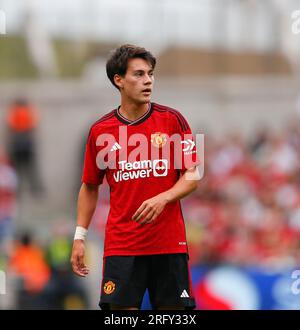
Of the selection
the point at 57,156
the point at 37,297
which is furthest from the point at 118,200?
the point at 57,156

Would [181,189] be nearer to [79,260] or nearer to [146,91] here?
[146,91]

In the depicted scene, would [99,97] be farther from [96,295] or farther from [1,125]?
[96,295]

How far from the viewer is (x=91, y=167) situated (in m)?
7.76

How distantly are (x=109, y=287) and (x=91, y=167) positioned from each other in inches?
33.1

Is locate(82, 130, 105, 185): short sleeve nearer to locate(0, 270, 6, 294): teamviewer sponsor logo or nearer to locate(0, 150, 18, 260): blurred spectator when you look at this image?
locate(0, 270, 6, 294): teamviewer sponsor logo

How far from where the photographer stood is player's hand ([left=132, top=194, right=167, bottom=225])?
23.2 ft

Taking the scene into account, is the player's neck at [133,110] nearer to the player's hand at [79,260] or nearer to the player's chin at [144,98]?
the player's chin at [144,98]

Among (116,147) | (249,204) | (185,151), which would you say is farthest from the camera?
(249,204)

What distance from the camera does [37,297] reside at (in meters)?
16.4

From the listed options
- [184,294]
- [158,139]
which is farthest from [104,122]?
[184,294]

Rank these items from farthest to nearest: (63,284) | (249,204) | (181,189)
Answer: (249,204)
(63,284)
(181,189)

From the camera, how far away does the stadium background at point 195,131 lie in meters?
16.4

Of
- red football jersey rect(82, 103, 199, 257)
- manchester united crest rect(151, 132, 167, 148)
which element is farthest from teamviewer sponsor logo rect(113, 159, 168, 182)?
manchester united crest rect(151, 132, 167, 148)

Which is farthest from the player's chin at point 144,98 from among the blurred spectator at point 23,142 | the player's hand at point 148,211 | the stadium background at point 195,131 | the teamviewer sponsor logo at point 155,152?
the blurred spectator at point 23,142
